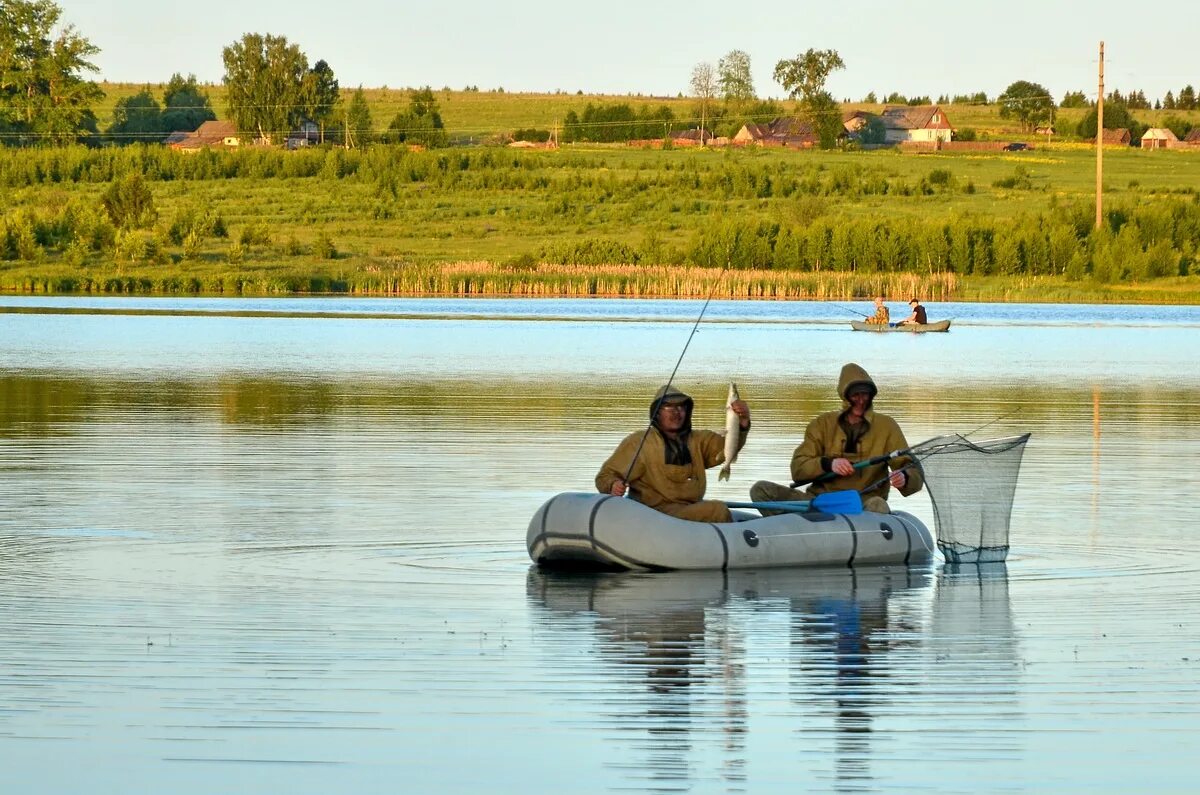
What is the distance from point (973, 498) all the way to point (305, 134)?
447 feet

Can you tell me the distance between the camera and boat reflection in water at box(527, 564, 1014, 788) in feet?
29.0

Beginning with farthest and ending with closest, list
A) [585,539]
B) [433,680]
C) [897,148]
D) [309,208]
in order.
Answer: [897,148], [309,208], [585,539], [433,680]

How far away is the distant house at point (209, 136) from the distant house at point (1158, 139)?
236ft

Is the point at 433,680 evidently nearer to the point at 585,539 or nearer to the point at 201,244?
the point at 585,539

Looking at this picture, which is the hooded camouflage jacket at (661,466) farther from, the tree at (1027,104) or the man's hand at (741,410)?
the tree at (1027,104)

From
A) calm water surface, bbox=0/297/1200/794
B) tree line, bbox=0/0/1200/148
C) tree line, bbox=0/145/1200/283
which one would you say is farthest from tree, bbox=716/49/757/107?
calm water surface, bbox=0/297/1200/794

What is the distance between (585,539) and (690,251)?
67.9 metres

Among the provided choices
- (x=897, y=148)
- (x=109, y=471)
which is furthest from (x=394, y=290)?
(x=897, y=148)

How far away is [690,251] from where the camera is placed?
265 ft

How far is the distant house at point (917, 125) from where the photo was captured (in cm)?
16412

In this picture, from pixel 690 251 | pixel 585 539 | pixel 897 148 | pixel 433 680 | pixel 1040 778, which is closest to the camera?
pixel 1040 778

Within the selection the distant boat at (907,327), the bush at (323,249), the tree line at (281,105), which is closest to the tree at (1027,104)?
the tree line at (281,105)

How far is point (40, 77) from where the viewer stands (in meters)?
129

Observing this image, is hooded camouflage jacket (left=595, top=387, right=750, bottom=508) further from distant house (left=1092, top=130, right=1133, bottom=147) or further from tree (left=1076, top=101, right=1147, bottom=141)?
distant house (left=1092, top=130, right=1133, bottom=147)
